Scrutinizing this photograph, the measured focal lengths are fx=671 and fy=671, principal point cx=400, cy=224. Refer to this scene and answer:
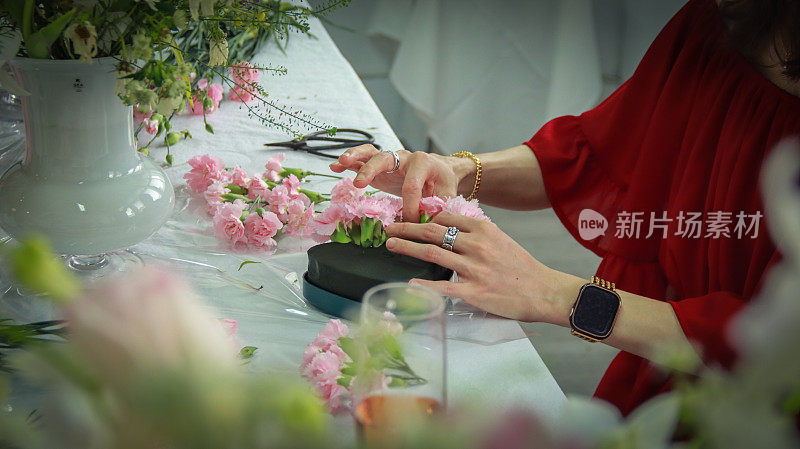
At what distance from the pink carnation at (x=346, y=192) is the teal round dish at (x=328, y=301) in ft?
0.37

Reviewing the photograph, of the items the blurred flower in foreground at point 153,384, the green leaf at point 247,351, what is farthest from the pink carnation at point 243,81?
the blurred flower in foreground at point 153,384

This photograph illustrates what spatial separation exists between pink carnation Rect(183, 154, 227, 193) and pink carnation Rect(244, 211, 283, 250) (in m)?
0.16

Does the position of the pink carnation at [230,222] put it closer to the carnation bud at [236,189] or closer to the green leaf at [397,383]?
the carnation bud at [236,189]

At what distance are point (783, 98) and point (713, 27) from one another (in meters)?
0.20

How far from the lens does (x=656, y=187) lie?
110cm

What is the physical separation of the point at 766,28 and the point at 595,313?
47 centimetres

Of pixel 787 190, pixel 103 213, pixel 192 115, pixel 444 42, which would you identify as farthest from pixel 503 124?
pixel 787 190

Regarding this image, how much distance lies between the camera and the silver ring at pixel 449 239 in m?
0.85

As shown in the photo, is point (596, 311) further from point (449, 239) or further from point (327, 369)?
point (327, 369)

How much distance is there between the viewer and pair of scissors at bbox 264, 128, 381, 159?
4.38 feet

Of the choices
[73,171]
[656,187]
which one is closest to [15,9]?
[73,171]

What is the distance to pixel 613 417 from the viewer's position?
18 cm

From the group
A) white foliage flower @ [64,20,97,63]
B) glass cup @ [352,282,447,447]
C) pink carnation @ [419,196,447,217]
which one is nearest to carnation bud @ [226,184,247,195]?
pink carnation @ [419,196,447,217]

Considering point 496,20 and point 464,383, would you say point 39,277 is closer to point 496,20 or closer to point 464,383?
point 464,383
